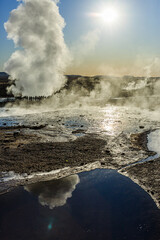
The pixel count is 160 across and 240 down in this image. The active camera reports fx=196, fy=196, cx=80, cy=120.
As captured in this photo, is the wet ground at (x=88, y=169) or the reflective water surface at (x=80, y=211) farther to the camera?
the wet ground at (x=88, y=169)

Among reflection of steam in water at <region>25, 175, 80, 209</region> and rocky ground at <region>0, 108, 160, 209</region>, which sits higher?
rocky ground at <region>0, 108, 160, 209</region>

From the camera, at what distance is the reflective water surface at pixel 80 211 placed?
6.87 meters

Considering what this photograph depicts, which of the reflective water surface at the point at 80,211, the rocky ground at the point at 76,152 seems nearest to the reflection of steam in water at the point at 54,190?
the reflective water surface at the point at 80,211

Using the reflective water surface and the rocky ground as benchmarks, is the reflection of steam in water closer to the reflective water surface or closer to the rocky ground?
the reflective water surface

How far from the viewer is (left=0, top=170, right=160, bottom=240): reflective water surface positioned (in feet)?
22.5

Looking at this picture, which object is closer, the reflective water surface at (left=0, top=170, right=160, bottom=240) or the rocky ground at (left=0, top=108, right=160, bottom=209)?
the reflective water surface at (left=0, top=170, right=160, bottom=240)

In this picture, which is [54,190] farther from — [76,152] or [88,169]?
[76,152]

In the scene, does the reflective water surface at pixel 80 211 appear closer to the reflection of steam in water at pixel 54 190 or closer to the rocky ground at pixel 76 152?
the reflection of steam in water at pixel 54 190

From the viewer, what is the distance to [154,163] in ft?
40.3

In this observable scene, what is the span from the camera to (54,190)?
31.0 ft

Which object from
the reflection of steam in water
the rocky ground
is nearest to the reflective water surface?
the reflection of steam in water

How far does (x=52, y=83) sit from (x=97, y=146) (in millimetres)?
30897

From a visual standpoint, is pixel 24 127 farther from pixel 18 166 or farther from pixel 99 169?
pixel 99 169

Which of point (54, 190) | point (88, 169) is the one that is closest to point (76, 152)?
point (88, 169)
